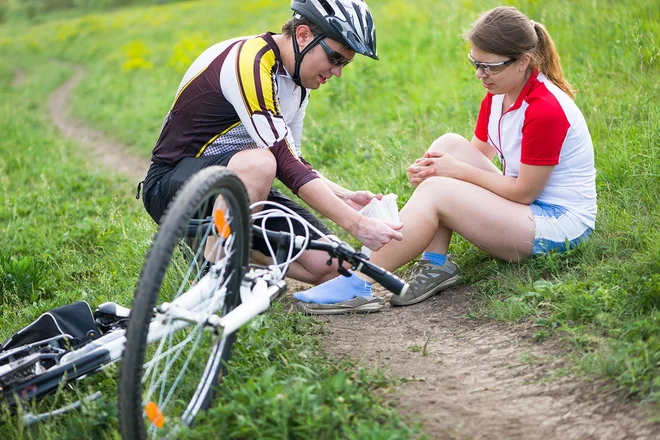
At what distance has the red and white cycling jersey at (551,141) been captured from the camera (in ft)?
11.2

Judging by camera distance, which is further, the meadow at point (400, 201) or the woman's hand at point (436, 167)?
the woman's hand at point (436, 167)

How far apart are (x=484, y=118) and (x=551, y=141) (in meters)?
0.56

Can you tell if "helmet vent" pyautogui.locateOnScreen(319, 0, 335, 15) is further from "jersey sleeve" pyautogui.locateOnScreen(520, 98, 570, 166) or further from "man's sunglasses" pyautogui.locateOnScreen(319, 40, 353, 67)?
"jersey sleeve" pyautogui.locateOnScreen(520, 98, 570, 166)

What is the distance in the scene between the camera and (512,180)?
142 inches

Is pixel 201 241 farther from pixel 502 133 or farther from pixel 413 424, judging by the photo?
pixel 502 133

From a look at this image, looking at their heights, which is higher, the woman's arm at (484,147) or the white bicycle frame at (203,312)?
the woman's arm at (484,147)

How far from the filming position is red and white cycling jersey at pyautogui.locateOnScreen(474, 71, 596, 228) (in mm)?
3424

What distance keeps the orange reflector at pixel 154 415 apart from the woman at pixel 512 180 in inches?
51.7

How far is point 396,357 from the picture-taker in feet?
10.2

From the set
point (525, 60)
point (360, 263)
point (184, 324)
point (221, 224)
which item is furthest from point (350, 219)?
point (525, 60)

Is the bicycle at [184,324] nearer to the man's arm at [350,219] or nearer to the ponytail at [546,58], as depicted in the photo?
the man's arm at [350,219]

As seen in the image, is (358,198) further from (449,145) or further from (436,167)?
(449,145)

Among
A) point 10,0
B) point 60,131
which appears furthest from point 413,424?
point 10,0

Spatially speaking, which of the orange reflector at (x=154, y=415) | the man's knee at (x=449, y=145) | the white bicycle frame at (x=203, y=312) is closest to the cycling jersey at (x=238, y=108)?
the white bicycle frame at (x=203, y=312)
